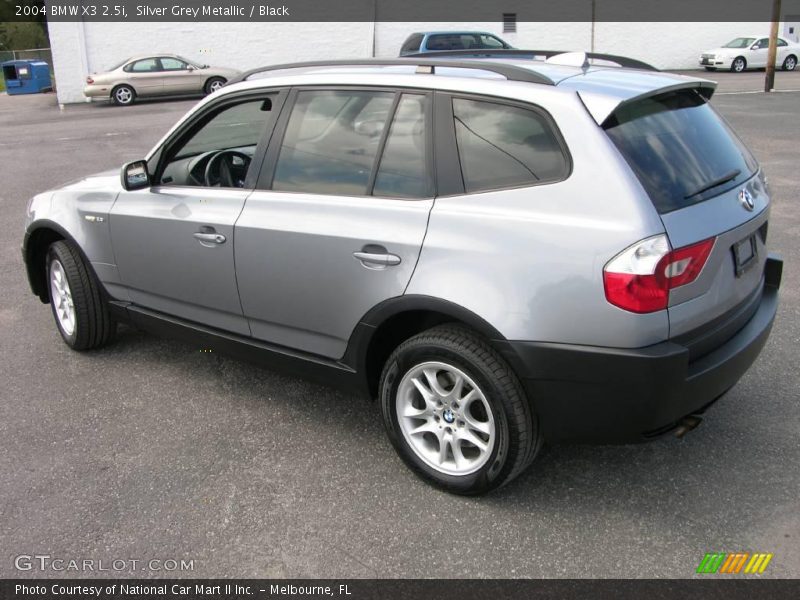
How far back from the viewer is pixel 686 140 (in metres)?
3.14

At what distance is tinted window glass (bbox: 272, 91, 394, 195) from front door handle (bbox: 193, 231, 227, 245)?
14.9 inches

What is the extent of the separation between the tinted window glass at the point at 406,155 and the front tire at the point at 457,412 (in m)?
0.61

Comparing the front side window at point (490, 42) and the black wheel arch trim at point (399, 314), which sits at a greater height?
the front side window at point (490, 42)

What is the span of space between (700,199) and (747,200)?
14.8 inches

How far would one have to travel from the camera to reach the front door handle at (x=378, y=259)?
3.20m

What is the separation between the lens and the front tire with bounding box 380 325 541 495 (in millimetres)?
3018

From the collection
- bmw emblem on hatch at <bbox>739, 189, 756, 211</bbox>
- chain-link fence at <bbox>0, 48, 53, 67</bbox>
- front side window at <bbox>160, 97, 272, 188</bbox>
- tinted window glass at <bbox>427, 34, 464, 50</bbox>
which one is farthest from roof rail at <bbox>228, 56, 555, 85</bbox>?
chain-link fence at <bbox>0, 48, 53, 67</bbox>

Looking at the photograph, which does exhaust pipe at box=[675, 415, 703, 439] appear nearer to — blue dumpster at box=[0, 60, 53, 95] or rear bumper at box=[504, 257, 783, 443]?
rear bumper at box=[504, 257, 783, 443]

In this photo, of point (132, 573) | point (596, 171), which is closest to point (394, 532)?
point (132, 573)

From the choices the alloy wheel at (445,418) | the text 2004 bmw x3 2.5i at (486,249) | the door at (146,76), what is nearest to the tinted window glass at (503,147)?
the text 2004 bmw x3 2.5i at (486,249)

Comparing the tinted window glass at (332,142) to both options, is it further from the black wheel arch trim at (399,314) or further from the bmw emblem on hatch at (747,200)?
the bmw emblem on hatch at (747,200)

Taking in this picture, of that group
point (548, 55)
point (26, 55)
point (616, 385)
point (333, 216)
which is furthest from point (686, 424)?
point (26, 55)
